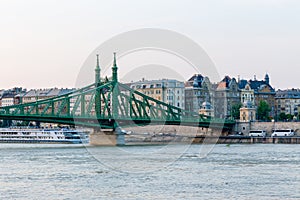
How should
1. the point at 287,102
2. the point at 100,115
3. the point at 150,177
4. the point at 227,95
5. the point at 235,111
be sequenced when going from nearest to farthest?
the point at 150,177, the point at 100,115, the point at 235,111, the point at 227,95, the point at 287,102

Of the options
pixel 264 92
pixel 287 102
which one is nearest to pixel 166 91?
pixel 264 92

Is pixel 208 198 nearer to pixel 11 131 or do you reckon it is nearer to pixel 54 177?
pixel 54 177

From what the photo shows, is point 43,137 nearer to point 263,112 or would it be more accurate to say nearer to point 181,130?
point 181,130

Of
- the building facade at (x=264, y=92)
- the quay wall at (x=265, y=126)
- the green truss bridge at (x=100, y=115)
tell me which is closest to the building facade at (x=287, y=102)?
the building facade at (x=264, y=92)

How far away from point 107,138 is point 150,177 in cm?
3085

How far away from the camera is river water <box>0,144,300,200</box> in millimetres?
27812

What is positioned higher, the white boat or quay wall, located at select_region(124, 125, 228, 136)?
quay wall, located at select_region(124, 125, 228, 136)

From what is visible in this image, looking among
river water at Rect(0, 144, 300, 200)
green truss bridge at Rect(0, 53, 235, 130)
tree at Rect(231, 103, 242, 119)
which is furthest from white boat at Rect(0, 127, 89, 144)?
river water at Rect(0, 144, 300, 200)

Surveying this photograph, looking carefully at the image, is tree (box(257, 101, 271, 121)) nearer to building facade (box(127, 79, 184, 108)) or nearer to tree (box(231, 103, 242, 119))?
tree (box(231, 103, 242, 119))

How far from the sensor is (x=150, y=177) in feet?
110

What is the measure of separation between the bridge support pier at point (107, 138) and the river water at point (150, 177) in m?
16.5

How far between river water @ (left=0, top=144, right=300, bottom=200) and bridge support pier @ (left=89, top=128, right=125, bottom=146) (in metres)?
16.5

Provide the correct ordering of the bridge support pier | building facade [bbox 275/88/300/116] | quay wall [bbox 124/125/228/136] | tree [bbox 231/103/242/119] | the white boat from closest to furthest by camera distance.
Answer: the bridge support pier, the white boat, quay wall [bbox 124/125/228/136], tree [bbox 231/103/242/119], building facade [bbox 275/88/300/116]

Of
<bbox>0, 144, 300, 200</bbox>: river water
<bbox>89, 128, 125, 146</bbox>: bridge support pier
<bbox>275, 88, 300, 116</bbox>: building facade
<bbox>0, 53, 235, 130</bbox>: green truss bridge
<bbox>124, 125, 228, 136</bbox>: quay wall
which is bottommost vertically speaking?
<bbox>0, 144, 300, 200</bbox>: river water
